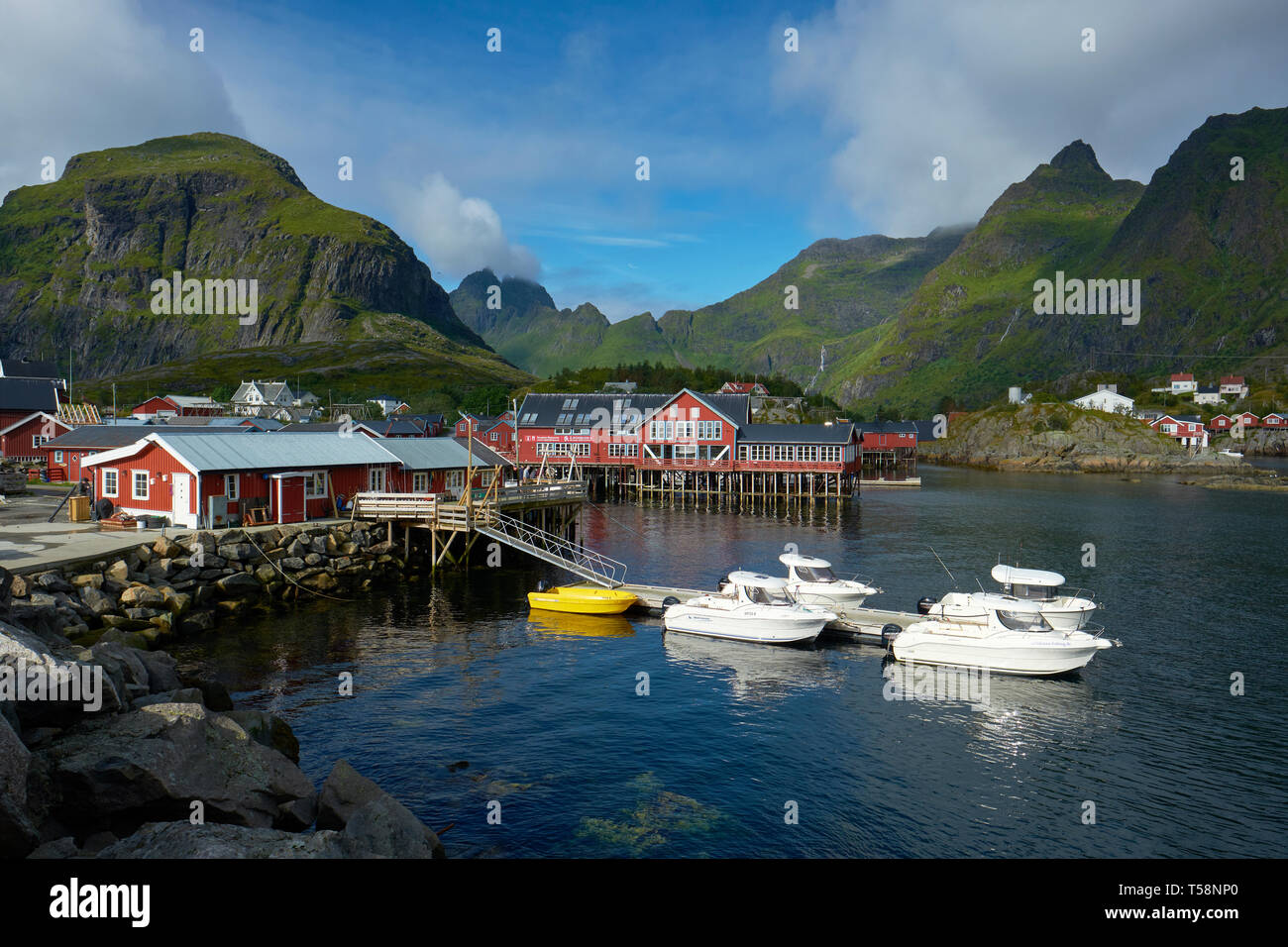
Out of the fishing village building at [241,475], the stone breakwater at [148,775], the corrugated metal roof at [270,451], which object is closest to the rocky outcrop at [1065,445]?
the corrugated metal roof at [270,451]

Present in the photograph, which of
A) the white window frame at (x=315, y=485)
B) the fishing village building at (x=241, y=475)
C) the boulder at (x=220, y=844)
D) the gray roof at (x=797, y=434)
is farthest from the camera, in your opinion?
the gray roof at (x=797, y=434)

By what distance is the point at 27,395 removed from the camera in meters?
81.9

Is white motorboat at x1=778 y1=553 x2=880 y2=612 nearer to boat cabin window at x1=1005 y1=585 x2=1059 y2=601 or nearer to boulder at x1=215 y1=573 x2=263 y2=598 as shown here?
boat cabin window at x1=1005 y1=585 x2=1059 y2=601

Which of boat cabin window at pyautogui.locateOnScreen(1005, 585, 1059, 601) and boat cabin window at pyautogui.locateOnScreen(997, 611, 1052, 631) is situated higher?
boat cabin window at pyautogui.locateOnScreen(1005, 585, 1059, 601)

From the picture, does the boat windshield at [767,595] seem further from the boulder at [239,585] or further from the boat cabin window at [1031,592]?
the boulder at [239,585]

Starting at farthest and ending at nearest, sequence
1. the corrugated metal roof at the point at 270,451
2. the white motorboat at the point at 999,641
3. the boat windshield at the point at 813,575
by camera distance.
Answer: the corrugated metal roof at the point at 270,451
the boat windshield at the point at 813,575
the white motorboat at the point at 999,641

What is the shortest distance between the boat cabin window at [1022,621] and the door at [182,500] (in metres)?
37.4

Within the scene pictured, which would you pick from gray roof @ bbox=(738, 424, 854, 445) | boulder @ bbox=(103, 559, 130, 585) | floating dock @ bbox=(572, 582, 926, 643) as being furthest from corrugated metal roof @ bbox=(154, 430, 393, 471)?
gray roof @ bbox=(738, 424, 854, 445)

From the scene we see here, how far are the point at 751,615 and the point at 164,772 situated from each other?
23.5 m

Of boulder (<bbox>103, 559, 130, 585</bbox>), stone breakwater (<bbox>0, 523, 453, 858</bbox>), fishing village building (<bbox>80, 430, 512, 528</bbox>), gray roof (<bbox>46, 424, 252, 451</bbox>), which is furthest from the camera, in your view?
gray roof (<bbox>46, 424, 252, 451</bbox>)

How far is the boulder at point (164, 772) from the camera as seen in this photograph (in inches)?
566

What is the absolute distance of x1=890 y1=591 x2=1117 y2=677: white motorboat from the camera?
29469 millimetres

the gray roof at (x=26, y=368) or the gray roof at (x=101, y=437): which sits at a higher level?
the gray roof at (x=26, y=368)

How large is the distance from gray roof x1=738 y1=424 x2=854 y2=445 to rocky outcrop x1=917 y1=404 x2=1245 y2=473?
70291 millimetres
